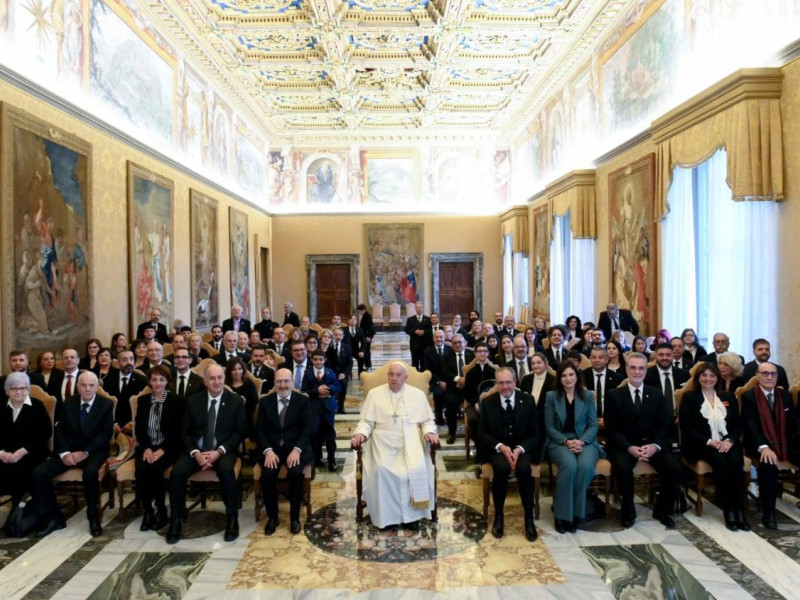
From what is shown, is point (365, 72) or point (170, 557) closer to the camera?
point (170, 557)

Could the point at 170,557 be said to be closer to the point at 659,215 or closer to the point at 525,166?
the point at 659,215

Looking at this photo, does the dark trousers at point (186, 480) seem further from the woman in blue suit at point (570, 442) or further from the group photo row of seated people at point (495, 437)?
the woman in blue suit at point (570, 442)

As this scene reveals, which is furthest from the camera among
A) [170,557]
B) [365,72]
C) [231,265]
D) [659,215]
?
[231,265]

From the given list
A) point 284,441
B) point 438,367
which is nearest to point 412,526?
point 284,441

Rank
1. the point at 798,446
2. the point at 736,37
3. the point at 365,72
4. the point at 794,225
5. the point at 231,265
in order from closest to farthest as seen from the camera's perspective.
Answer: the point at 798,446 → the point at 794,225 → the point at 736,37 → the point at 365,72 → the point at 231,265

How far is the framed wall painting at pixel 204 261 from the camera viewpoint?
13.0m

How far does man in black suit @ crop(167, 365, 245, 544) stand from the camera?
5148 millimetres

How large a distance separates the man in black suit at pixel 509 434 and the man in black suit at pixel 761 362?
2921 millimetres

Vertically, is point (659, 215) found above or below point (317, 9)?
below

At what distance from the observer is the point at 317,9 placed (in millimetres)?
11406

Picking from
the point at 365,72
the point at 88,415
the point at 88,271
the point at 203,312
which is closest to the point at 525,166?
the point at 365,72

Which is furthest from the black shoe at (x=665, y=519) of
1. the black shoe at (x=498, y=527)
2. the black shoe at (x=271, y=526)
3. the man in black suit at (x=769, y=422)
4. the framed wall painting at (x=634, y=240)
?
the framed wall painting at (x=634, y=240)

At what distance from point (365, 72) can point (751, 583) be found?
14.2 m

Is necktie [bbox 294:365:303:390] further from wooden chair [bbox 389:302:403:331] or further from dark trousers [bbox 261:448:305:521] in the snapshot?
wooden chair [bbox 389:302:403:331]
